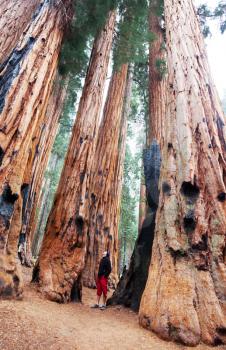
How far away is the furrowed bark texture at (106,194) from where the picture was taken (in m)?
8.44

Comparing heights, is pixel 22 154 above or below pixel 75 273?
above

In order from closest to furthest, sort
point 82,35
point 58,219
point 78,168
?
point 58,219
point 78,168
point 82,35

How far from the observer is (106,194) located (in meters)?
9.14

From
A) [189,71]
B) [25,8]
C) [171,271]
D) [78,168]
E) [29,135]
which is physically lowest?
[171,271]

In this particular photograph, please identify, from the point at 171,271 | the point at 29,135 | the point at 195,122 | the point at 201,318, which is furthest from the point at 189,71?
the point at 201,318

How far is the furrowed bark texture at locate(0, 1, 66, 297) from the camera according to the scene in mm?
3826

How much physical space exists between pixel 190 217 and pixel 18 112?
2.81 m

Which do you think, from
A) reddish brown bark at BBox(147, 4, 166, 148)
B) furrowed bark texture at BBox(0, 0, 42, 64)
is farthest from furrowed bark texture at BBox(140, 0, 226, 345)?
furrowed bark texture at BBox(0, 0, 42, 64)

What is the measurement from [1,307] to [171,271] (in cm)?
184

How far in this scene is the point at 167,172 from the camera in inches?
160

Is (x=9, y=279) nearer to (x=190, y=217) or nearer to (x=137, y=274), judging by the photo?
(x=190, y=217)

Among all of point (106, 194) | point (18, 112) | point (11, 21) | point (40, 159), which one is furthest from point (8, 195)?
point (40, 159)

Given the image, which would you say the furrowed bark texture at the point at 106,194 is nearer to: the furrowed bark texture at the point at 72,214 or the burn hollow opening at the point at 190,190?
the furrowed bark texture at the point at 72,214

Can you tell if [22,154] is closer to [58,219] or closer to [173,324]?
[58,219]
